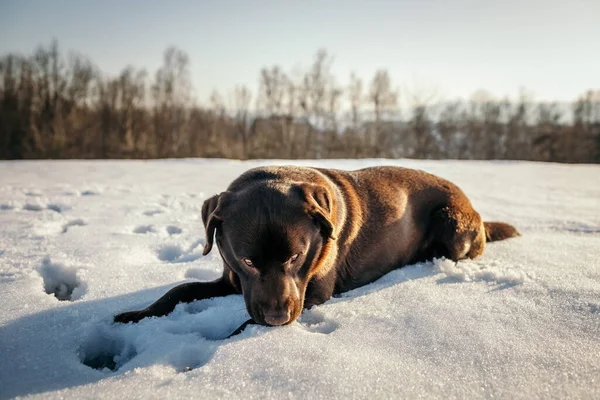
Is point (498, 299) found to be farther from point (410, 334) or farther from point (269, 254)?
point (269, 254)

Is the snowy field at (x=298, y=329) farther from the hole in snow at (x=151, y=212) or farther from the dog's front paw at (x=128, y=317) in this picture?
the hole in snow at (x=151, y=212)

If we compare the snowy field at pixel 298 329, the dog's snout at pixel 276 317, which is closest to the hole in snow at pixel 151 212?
the snowy field at pixel 298 329

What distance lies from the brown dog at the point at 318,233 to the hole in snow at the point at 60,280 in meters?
0.85

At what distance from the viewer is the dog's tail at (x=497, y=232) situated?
4055 millimetres

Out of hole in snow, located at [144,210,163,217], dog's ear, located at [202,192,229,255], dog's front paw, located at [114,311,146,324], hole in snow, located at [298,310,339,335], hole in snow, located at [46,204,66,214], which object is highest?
Answer: dog's ear, located at [202,192,229,255]

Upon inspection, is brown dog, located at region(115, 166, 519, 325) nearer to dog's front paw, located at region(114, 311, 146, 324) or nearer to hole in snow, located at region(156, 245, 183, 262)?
Answer: dog's front paw, located at region(114, 311, 146, 324)

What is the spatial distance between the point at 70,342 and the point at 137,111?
107 ft

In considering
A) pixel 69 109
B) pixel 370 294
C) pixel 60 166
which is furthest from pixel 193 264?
pixel 69 109

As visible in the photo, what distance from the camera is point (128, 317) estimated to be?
225 centimetres

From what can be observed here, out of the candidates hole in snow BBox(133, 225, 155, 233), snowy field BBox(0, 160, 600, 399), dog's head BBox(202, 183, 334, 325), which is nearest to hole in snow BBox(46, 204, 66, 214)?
snowy field BBox(0, 160, 600, 399)

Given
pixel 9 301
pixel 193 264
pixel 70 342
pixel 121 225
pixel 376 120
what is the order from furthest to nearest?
pixel 376 120 → pixel 121 225 → pixel 193 264 → pixel 9 301 → pixel 70 342

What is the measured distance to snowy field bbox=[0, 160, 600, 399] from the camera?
5.23 ft

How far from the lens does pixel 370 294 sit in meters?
2.68

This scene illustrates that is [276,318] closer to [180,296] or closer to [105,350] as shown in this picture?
[180,296]
